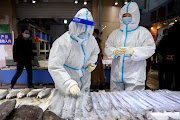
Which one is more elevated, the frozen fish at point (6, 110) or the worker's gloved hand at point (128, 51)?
the worker's gloved hand at point (128, 51)

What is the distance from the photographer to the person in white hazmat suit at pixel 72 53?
127 cm

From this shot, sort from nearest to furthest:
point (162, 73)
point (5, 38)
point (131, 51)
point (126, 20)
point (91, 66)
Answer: point (91, 66) < point (131, 51) < point (126, 20) < point (162, 73) < point (5, 38)

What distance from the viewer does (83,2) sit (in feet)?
17.6

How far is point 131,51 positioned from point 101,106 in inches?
38.6

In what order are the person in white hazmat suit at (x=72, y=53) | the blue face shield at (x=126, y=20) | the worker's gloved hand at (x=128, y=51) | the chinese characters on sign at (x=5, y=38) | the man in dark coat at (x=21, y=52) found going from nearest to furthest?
the person in white hazmat suit at (x=72, y=53) < the worker's gloved hand at (x=128, y=51) < the blue face shield at (x=126, y=20) < the man in dark coat at (x=21, y=52) < the chinese characters on sign at (x=5, y=38)

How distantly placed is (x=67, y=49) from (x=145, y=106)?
2.96 feet

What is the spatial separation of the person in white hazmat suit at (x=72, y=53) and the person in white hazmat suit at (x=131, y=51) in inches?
20.0

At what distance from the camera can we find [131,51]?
1.77 m

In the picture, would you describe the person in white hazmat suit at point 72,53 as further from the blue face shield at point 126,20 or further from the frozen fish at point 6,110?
the blue face shield at point 126,20

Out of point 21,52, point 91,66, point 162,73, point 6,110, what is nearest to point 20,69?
point 21,52

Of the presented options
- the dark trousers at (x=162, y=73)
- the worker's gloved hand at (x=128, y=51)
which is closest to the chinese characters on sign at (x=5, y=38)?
the worker's gloved hand at (x=128, y=51)

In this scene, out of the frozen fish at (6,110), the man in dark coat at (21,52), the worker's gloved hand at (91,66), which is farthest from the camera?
the man in dark coat at (21,52)

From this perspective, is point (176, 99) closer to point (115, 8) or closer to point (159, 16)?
point (115, 8)

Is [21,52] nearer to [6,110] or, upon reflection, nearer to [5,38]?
[5,38]
